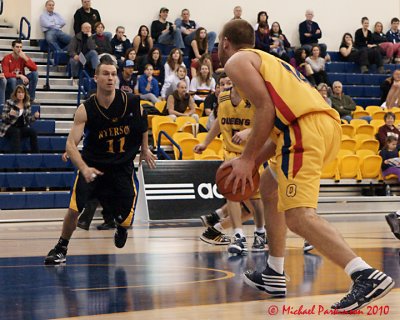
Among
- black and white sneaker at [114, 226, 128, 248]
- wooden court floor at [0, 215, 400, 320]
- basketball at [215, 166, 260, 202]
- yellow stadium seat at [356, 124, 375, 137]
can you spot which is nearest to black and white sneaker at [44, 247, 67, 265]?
wooden court floor at [0, 215, 400, 320]

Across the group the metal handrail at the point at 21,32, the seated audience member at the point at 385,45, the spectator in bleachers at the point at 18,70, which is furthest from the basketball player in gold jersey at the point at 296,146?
the seated audience member at the point at 385,45

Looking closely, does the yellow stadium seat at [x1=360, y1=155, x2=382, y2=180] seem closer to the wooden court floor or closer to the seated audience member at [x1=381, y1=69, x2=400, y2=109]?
the seated audience member at [x1=381, y1=69, x2=400, y2=109]

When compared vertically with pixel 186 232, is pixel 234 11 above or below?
above

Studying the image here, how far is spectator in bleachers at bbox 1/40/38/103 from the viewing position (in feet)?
52.9

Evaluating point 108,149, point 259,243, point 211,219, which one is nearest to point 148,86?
point 211,219

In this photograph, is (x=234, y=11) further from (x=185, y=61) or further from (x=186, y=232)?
(x=186, y=232)

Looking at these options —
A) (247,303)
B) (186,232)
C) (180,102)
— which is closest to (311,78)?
(180,102)

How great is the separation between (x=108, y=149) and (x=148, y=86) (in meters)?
9.48

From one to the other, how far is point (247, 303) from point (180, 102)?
11297mm

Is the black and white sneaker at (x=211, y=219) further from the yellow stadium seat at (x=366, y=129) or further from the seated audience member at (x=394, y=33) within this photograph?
the seated audience member at (x=394, y=33)

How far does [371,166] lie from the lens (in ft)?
53.4

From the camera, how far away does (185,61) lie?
19.5 meters

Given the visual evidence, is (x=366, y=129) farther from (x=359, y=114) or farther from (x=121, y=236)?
(x=121, y=236)

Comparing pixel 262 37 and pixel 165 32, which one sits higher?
pixel 165 32
